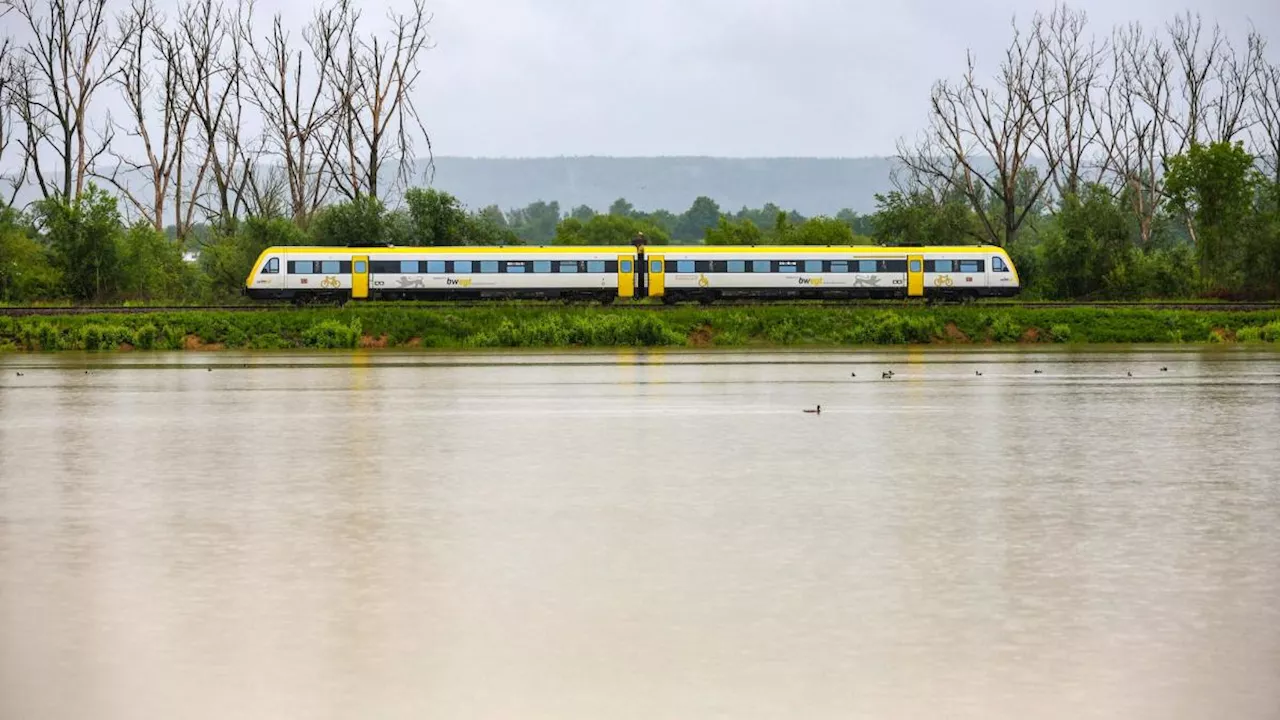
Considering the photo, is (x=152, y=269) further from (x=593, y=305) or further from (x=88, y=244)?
(x=593, y=305)

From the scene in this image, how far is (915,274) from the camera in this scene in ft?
200

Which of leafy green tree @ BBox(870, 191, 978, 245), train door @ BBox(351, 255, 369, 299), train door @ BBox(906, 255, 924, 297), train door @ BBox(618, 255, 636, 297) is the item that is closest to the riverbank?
train door @ BBox(351, 255, 369, 299)

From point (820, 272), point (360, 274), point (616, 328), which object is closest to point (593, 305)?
point (616, 328)

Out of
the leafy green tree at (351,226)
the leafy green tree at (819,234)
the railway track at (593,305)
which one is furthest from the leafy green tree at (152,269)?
the leafy green tree at (819,234)

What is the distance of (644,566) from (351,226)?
60.4 metres

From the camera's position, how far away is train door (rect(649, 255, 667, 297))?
198 ft

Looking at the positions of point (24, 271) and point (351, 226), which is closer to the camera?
point (24, 271)

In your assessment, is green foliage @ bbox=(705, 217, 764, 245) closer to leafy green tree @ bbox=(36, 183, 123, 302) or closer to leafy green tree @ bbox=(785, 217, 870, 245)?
leafy green tree @ bbox=(785, 217, 870, 245)

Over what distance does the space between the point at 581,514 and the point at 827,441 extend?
6.59 m

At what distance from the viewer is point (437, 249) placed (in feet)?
198

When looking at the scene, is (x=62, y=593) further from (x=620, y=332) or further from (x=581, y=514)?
(x=620, y=332)

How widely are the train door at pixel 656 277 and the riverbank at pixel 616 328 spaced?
6278mm

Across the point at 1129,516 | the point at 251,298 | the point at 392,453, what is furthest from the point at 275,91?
the point at 1129,516

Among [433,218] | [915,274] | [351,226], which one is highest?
[433,218]
